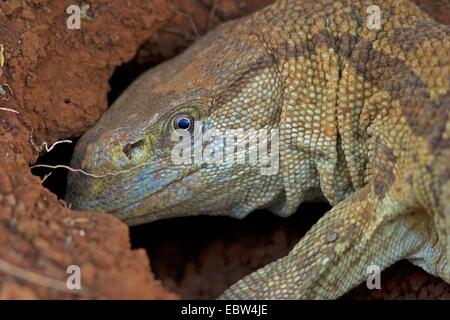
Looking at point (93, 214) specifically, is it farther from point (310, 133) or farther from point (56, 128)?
point (310, 133)

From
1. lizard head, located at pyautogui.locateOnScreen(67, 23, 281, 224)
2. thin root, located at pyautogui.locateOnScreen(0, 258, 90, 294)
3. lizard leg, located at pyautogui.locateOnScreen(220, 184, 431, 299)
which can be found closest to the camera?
thin root, located at pyautogui.locateOnScreen(0, 258, 90, 294)

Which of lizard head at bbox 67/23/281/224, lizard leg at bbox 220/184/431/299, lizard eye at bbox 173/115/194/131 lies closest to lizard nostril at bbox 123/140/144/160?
lizard head at bbox 67/23/281/224

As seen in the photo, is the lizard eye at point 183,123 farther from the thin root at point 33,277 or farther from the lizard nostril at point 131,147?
the thin root at point 33,277

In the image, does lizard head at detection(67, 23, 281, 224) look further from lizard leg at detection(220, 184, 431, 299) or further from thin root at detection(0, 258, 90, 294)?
thin root at detection(0, 258, 90, 294)

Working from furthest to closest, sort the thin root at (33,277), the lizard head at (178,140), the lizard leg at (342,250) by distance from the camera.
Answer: the lizard head at (178,140) → the lizard leg at (342,250) → the thin root at (33,277)

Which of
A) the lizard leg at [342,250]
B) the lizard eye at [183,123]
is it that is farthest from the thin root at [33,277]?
the lizard eye at [183,123]

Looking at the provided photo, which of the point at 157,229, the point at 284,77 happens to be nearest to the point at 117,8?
the point at 284,77

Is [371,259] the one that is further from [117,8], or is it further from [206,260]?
[117,8]
